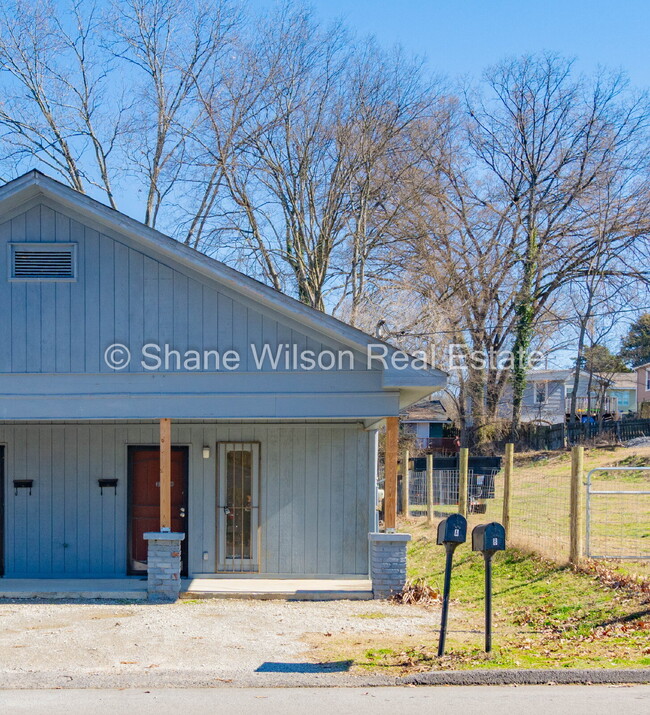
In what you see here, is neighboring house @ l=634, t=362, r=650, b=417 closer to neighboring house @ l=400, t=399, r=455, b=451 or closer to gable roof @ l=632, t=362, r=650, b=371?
gable roof @ l=632, t=362, r=650, b=371

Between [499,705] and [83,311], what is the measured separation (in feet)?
25.9

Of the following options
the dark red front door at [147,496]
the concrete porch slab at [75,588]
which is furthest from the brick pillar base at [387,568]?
the dark red front door at [147,496]

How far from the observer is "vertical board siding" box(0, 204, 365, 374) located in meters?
12.0

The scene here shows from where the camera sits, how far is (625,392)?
2739 inches

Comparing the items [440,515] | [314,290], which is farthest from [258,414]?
[314,290]

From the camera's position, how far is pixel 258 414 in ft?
39.5

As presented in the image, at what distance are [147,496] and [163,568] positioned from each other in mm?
2283

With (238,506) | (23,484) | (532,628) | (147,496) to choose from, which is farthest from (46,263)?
(532,628)

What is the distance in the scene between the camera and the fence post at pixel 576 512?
11.6m

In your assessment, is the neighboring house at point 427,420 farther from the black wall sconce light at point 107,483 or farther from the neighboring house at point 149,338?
the neighboring house at point 149,338

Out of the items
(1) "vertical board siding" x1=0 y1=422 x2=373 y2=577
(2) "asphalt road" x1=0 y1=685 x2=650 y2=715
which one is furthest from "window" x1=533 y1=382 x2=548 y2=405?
(2) "asphalt road" x1=0 y1=685 x2=650 y2=715

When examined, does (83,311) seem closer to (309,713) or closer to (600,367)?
(309,713)

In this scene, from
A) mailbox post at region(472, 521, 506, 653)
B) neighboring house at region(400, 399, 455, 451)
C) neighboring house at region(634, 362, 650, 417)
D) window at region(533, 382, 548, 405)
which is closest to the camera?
mailbox post at region(472, 521, 506, 653)

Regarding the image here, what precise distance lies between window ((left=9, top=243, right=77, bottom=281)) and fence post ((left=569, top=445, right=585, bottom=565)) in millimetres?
7399
